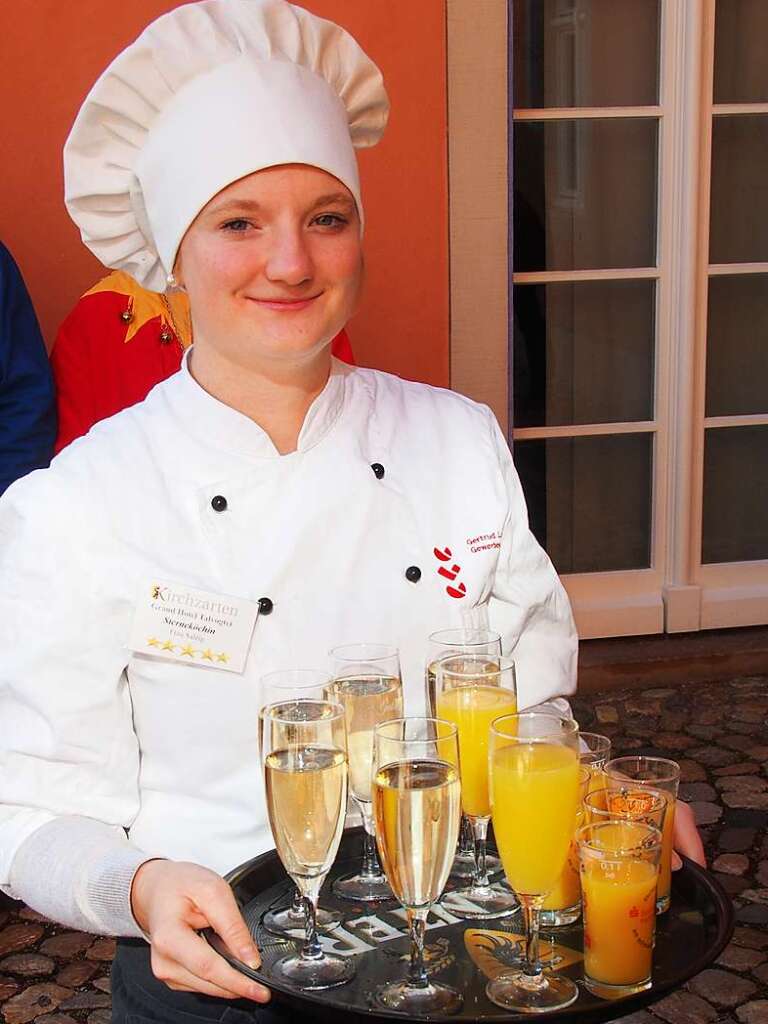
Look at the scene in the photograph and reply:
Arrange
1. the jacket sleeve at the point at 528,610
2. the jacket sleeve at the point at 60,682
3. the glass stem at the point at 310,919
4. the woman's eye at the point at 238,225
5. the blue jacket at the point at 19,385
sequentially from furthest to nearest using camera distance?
the blue jacket at the point at 19,385, the jacket sleeve at the point at 528,610, the woman's eye at the point at 238,225, the jacket sleeve at the point at 60,682, the glass stem at the point at 310,919

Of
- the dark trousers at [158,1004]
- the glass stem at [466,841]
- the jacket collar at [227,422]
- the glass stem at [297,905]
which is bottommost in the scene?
the dark trousers at [158,1004]

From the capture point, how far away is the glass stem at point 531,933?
1313 millimetres

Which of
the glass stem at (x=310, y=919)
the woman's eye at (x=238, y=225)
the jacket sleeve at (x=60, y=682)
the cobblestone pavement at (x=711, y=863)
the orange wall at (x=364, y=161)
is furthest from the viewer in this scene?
the orange wall at (x=364, y=161)

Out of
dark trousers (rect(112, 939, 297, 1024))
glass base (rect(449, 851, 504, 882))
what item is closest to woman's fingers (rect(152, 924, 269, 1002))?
dark trousers (rect(112, 939, 297, 1024))

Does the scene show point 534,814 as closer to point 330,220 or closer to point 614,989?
point 614,989

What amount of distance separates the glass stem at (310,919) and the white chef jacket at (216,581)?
0.29 meters

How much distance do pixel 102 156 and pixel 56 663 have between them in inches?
27.7

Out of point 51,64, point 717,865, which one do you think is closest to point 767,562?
point 717,865

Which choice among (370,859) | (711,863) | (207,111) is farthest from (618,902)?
(711,863)

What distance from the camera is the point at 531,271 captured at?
14.9 ft

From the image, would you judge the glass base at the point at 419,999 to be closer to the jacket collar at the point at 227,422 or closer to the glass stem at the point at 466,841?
the glass stem at the point at 466,841

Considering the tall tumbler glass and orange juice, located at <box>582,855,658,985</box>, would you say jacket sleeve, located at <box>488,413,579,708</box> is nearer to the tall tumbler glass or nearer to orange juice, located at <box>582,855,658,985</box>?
the tall tumbler glass

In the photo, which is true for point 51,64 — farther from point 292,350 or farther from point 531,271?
point 292,350

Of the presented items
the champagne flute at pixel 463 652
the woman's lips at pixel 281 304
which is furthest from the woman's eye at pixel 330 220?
the champagne flute at pixel 463 652
